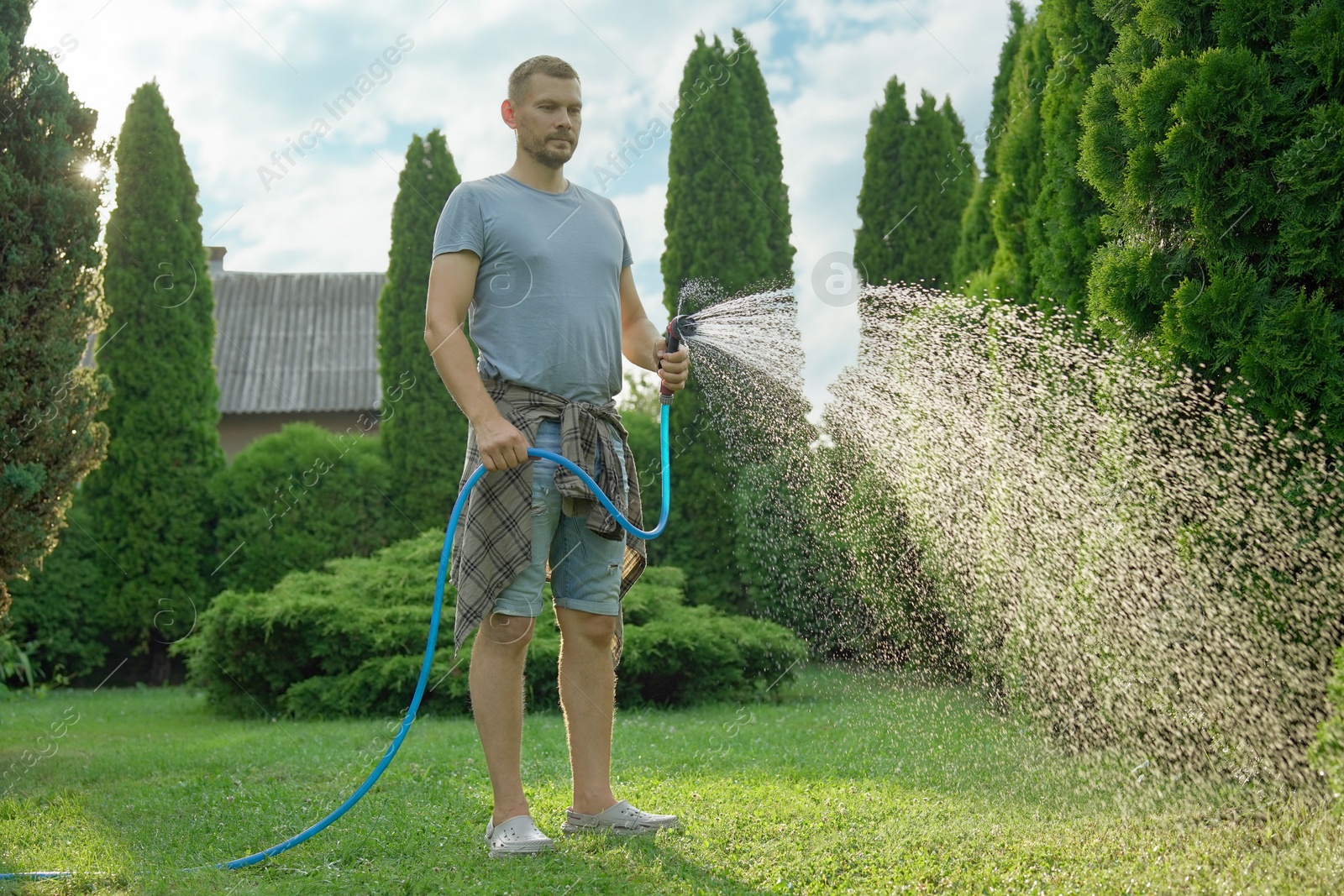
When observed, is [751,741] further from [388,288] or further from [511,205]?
[388,288]

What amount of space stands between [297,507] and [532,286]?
7.11 meters

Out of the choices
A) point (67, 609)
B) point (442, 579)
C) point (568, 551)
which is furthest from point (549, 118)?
point (67, 609)

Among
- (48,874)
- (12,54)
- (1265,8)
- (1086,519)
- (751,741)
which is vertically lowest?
(751,741)

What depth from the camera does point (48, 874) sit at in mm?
2688

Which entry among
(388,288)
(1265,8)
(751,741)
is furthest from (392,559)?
(1265,8)

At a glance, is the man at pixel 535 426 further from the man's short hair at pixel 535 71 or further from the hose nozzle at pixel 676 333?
the hose nozzle at pixel 676 333

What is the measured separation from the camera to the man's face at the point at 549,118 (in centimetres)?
290

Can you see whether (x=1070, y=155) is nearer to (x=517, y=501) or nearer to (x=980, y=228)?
(x=517, y=501)

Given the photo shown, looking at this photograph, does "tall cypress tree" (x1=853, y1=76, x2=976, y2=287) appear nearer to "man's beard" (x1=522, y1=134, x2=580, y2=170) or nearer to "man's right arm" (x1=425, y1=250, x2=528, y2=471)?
"man's beard" (x1=522, y1=134, x2=580, y2=170)

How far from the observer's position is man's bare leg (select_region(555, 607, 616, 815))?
115 inches

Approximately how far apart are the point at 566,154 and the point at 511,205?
0.21 meters

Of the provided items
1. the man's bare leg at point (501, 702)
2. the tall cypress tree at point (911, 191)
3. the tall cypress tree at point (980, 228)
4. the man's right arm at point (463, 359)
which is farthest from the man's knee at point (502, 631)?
the tall cypress tree at point (911, 191)

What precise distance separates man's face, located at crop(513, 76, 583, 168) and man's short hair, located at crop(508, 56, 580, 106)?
0.01m

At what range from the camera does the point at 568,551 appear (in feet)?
9.59
